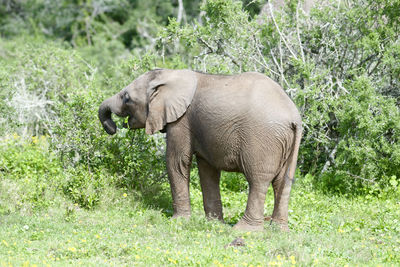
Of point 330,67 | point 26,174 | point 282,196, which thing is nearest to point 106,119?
point 26,174

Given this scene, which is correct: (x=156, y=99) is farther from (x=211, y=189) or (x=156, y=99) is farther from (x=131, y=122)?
(x=211, y=189)

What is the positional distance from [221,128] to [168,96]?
94 cm

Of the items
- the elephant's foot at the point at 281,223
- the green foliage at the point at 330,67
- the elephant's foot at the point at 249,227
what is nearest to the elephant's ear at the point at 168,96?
the elephant's foot at the point at 249,227

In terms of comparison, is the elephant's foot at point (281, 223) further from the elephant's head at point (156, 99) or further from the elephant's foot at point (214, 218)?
the elephant's head at point (156, 99)

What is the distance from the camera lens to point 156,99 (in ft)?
29.7

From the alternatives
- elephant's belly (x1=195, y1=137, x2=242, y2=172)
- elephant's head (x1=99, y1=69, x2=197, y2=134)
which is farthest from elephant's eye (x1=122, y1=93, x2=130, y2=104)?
elephant's belly (x1=195, y1=137, x2=242, y2=172)

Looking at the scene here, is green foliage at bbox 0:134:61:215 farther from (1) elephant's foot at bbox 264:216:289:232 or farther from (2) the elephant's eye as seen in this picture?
(1) elephant's foot at bbox 264:216:289:232

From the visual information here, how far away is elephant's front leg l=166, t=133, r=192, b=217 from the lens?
8953 millimetres

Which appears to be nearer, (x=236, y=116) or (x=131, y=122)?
(x=236, y=116)

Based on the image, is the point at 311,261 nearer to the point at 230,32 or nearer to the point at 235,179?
the point at 235,179

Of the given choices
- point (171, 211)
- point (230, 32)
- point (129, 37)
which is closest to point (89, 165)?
point (171, 211)

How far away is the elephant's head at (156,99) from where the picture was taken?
8828 millimetres

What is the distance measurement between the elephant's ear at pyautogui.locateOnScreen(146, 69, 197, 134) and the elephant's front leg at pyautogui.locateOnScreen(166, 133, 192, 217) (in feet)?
0.91

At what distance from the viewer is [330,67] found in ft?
38.2
